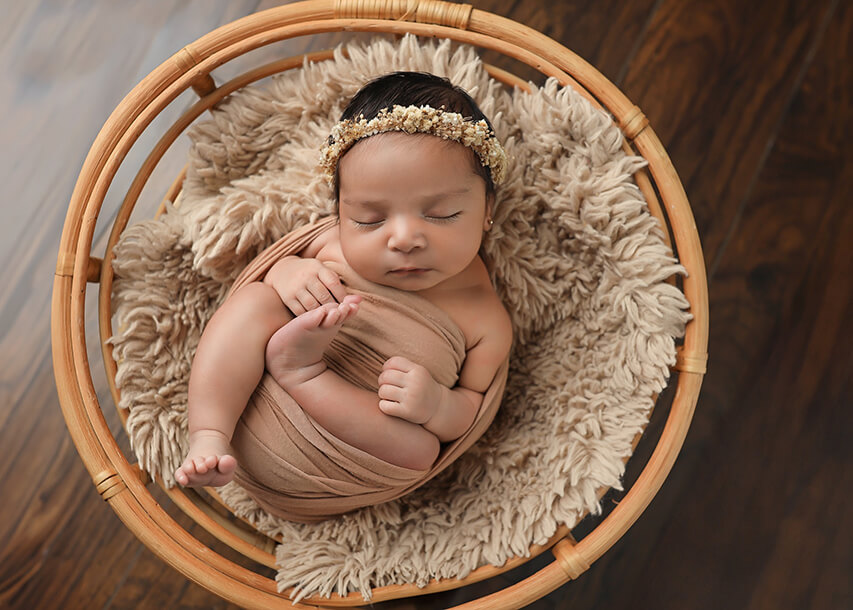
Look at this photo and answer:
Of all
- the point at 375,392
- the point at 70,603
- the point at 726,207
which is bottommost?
the point at 70,603

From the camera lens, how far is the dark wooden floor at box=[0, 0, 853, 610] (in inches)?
52.9

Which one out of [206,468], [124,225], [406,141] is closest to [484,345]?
[406,141]

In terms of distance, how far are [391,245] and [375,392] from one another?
9.7 inches

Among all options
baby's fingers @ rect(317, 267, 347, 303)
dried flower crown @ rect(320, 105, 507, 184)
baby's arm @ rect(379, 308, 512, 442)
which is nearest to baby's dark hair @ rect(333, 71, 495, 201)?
dried flower crown @ rect(320, 105, 507, 184)

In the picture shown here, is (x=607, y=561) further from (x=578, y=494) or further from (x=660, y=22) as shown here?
(x=660, y=22)

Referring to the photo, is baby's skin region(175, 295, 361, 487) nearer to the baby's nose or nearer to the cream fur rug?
the baby's nose

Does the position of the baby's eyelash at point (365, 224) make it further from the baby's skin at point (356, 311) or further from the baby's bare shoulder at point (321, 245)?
the baby's bare shoulder at point (321, 245)

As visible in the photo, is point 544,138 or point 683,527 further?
point 683,527

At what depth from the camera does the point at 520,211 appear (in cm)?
115

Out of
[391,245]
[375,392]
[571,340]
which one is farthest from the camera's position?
[571,340]

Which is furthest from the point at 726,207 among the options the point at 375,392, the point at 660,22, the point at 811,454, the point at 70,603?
the point at 70,603

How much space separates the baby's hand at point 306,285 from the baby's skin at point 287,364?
4cm

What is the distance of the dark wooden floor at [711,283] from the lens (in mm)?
1344

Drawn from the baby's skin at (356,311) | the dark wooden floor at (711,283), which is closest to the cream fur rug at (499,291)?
the baby's skin at (356,311)
